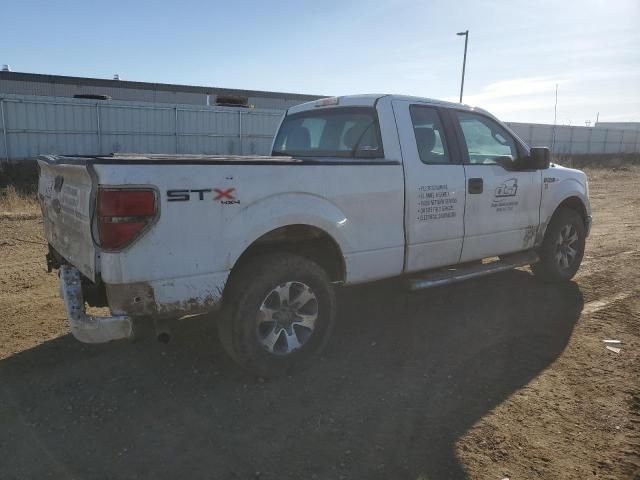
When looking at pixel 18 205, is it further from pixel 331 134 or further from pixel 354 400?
pixel 354 400

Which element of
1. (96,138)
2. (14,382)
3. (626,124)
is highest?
(626,124)

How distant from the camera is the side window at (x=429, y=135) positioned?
14.9ft

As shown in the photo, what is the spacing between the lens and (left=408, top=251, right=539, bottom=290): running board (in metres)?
4.49

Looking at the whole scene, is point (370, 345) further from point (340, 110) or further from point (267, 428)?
point (340, 110)

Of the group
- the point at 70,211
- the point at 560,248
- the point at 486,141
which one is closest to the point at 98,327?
the point at 70,211

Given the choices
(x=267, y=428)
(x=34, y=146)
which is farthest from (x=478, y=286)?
(x=34, y=146)

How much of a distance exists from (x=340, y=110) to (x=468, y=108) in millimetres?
1285

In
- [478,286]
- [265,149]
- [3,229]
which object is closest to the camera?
[478,286]

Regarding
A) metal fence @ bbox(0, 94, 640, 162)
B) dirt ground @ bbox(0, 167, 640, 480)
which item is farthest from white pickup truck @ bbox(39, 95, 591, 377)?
metal fence @ bbox(0, 94, 640, 162)

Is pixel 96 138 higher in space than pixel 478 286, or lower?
higher

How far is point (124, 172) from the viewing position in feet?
9.61

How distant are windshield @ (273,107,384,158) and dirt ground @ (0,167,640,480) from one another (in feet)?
5.15

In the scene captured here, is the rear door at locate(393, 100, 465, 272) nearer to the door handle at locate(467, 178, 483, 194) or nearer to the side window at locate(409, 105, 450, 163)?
the side window at locate(409, 105, 450, 163)

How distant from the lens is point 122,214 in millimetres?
2939
